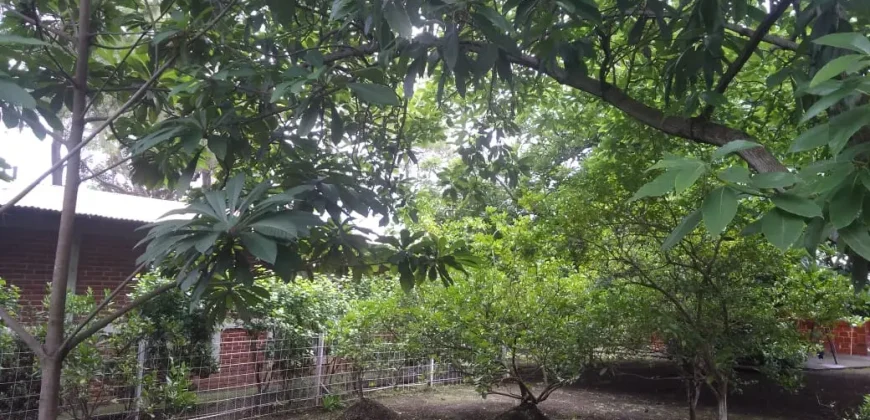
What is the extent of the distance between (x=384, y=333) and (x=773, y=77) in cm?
598

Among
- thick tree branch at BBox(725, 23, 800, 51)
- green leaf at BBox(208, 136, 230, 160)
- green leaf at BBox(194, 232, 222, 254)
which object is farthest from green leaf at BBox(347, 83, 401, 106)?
thick tree branch at BBox(725, 23, 800, 51)

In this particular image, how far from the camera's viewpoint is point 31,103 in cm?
167

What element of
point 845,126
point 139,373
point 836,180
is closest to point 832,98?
point 845,126

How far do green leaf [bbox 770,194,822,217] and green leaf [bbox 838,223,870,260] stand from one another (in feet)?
0.38

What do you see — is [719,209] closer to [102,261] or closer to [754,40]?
[754,40]

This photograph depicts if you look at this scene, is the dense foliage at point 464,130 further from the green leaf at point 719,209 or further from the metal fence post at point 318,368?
the metal fence post at point 318,368

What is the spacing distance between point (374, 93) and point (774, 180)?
1.44m

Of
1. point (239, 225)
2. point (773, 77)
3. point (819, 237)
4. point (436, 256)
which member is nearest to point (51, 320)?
point (239, 225)

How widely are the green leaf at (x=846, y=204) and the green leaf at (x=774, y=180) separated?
11 cm

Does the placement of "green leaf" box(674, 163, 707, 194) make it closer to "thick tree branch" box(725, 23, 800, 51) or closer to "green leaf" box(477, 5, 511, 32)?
"green leaf" box(477, 5, 511, 32)

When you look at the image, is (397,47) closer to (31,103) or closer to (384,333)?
(31,103)

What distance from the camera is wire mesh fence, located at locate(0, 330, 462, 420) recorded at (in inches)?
200

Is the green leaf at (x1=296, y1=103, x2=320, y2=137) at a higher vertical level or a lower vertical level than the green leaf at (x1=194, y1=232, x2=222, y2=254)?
higher

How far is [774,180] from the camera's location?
1.40 metres
